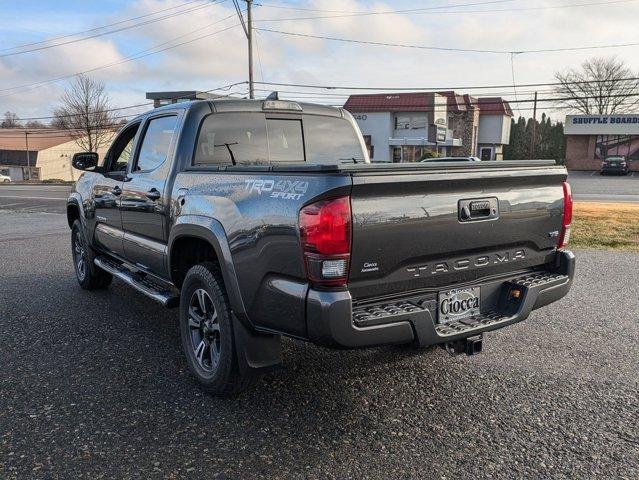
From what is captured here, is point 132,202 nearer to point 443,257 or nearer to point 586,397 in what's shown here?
point 443,257

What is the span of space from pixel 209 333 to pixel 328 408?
3.09 feet

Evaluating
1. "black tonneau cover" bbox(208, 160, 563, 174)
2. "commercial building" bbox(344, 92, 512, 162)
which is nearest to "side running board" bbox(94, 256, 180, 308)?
"black tonneau cover" bbox(208, 160, 563, 174)

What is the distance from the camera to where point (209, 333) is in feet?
12.2

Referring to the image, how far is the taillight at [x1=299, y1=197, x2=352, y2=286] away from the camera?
2711mm

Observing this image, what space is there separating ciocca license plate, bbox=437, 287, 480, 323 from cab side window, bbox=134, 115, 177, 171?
2465 mm

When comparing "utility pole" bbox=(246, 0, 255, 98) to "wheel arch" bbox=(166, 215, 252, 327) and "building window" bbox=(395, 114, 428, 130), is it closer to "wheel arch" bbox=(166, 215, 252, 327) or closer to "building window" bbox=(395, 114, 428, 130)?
"building window" bbox=(395, 114, 428, 130)

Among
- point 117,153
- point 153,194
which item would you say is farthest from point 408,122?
point 153,194

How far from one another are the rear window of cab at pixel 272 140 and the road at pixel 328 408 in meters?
1.59

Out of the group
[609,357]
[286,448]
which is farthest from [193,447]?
[609,357]

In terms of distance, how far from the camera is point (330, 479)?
2.70 m

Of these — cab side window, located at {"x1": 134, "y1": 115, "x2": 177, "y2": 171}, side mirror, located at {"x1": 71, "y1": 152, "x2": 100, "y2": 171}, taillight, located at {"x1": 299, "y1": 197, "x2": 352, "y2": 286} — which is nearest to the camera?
taillight, located at {"x1": 299, "y1": 197, "x2": 352, "y2": 286}

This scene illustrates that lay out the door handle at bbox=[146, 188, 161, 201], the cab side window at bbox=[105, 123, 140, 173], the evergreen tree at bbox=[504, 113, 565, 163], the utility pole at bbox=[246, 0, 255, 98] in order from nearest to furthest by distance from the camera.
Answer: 1. the door handle at bbox=[146, 188, 161, 201]
2. the cab side window at bbox=[105, 123, 140, 173]
3. the utility pole at bbox=[246, 0, 255, 98]
4. the evergreen tree at bbox=[504, 113, 565, 163]

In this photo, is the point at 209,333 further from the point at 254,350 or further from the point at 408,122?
the point at 408,122

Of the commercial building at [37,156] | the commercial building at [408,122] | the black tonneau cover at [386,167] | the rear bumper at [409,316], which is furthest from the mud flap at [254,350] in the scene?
the commercial building at [37,156]
